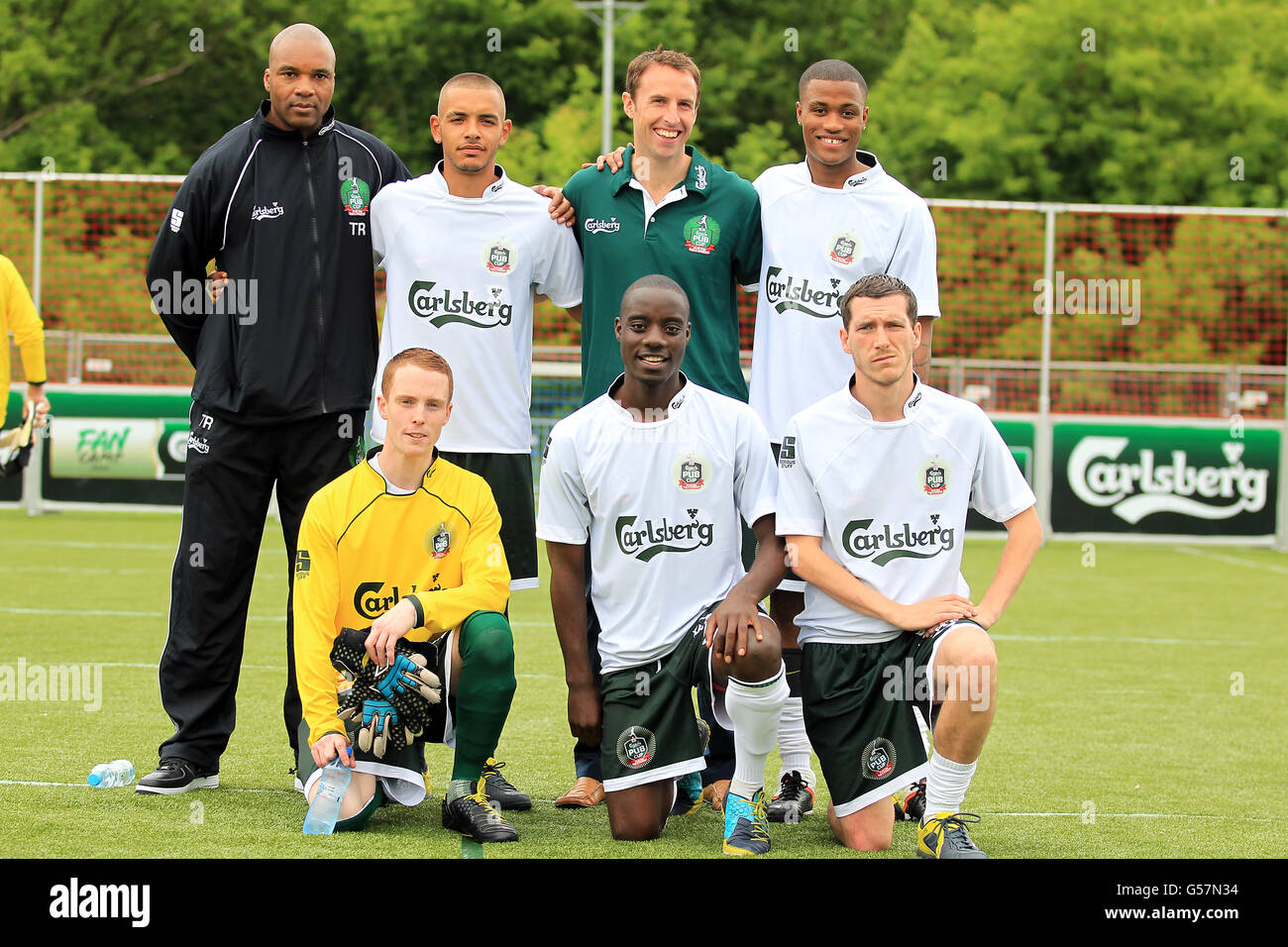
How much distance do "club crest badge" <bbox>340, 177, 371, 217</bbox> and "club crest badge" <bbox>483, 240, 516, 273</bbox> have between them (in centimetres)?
41

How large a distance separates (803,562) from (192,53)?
102 ft

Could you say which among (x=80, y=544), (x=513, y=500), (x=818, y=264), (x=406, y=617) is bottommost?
(x=80, y=544)

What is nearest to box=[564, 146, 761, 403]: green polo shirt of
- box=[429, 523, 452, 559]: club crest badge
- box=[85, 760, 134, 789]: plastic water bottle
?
box=[429, 523, 452, 559]: club crest badge

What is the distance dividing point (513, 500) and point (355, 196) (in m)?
1.09

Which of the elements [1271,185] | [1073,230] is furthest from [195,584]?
[1271,185]

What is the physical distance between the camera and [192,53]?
32594 mm

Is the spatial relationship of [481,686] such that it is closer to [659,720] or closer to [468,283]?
[659,720]

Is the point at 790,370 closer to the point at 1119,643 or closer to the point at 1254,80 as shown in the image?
the point at 1119,643

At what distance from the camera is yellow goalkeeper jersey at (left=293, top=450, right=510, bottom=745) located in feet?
14.8

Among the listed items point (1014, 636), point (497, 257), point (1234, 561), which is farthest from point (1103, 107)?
point (497, 257)

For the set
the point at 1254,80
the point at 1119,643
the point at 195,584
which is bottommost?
the point at 1119,643

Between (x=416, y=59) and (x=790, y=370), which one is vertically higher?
(x=416, y=59)

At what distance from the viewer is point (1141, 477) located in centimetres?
1352

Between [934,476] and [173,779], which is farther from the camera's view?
[173,779]
